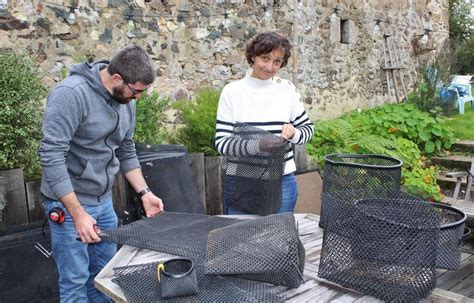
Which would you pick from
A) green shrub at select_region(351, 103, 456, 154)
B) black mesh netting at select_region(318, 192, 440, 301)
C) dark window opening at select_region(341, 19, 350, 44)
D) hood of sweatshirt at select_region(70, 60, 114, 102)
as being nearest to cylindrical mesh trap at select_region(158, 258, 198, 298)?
black mesh netting at select_region(318, 192, 440, 301)

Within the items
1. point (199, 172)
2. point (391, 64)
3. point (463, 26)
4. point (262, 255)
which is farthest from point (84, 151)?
point (463, 26)

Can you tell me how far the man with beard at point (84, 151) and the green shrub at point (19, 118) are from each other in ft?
3.02

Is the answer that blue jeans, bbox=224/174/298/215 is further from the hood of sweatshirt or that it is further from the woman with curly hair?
the hood of sweatshirt

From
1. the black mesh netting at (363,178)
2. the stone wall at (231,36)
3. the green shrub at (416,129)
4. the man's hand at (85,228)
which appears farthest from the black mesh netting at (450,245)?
the green shrub at (416,129)

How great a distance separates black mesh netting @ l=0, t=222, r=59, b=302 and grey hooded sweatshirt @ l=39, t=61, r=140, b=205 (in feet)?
2.02

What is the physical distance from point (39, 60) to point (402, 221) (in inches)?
157

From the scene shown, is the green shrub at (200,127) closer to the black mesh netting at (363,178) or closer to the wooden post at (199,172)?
the wooden post at (199,172)

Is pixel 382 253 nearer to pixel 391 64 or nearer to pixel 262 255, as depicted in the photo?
pixel 262 255

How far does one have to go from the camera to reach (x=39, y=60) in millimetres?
4594

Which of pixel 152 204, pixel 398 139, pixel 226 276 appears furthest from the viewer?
pixel 398 139

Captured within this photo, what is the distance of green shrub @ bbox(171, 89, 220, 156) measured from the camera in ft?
14.0

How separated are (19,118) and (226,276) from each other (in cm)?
213

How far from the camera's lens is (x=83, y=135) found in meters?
2.27

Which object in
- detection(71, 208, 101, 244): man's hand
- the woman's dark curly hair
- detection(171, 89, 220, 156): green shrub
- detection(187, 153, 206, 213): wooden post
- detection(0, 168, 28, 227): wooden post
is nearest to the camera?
detection(71, 208, 101, 244): man's hand
